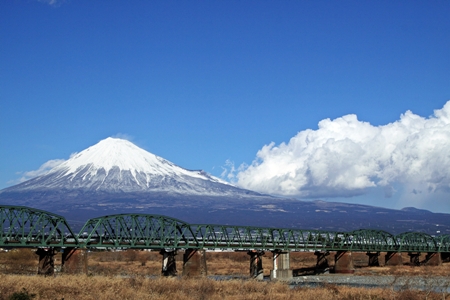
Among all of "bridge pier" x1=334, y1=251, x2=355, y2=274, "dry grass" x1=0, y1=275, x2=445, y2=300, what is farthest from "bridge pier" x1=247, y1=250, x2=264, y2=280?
"dry grass" x1=0, y1=275, x2=445, y2=300

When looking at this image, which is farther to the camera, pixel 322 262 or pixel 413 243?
pixel 413 243

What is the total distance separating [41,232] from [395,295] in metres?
43.3

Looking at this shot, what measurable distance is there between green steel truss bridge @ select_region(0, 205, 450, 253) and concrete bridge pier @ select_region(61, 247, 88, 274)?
752 mm

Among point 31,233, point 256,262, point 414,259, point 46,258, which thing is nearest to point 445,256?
point 414,259

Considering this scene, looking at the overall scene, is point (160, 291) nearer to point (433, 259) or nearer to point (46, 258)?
point (46, 258)

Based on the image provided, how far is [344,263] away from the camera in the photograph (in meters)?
99.8

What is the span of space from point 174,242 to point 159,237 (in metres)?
5.34

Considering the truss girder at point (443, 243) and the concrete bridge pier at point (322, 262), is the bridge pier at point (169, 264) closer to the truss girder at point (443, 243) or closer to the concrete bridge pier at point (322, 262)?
the concrete bridge pier at point (322, 262)

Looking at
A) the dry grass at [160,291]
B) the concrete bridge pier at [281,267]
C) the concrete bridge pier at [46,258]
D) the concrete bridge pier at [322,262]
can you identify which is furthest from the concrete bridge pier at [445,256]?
the concrete bridge pier at [46,258]

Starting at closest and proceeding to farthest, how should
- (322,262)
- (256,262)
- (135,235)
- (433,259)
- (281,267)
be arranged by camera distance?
1. (135,235)
2. (256,262)
3. (281,267)
4. (322,262)
5. (433,259)

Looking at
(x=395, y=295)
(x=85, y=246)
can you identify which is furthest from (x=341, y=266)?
(x=395, y=295)

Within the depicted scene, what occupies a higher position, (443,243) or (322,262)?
(443,243)

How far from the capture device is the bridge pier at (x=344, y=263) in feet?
321

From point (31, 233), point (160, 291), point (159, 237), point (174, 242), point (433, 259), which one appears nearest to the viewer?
point (160, 291)
